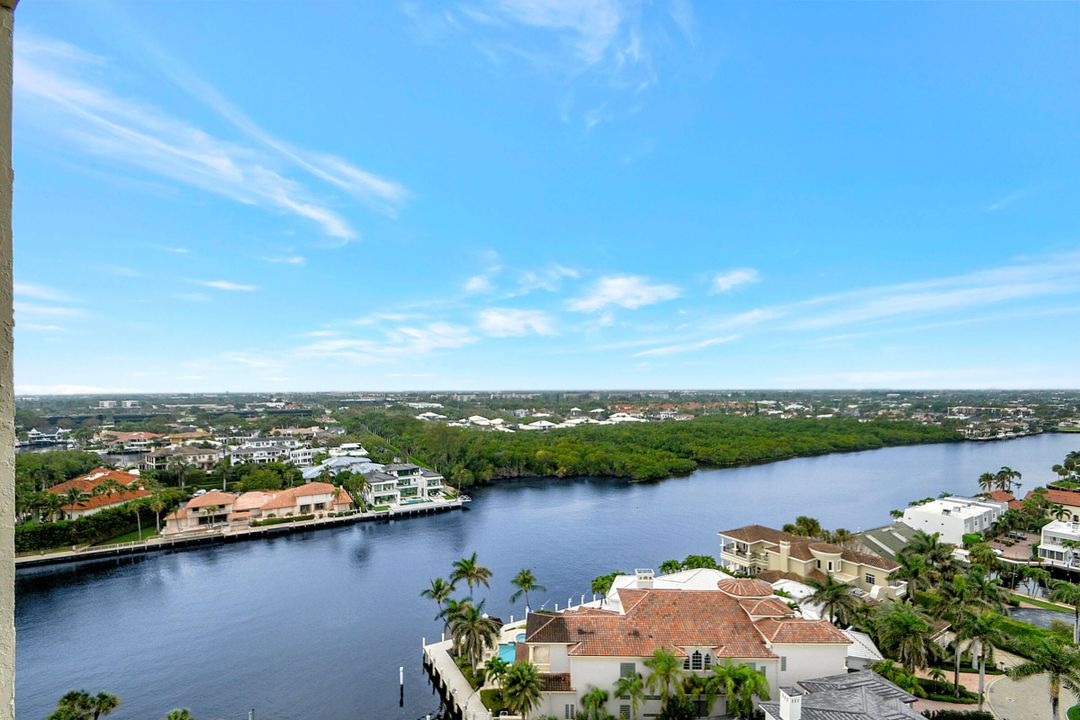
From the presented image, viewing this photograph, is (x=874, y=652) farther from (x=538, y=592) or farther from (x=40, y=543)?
(x=40, y=543)

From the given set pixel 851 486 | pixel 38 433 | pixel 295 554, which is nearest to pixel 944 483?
pixel 851 486

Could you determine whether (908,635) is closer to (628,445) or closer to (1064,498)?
(1064,498)

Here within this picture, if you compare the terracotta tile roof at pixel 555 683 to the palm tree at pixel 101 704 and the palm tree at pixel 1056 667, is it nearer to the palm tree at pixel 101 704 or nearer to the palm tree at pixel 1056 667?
the palm tree at pixel 101 704

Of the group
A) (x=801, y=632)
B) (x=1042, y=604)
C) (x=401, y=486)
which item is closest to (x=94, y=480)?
(x=401, y=486)

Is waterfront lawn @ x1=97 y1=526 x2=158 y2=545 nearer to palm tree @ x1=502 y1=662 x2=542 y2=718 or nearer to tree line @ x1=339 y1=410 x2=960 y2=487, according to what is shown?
tree line @ x1=339 y1=410 x2=960 y2=487

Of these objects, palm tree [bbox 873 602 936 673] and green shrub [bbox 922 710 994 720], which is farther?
palm tree [bbox 873 602 936 673]

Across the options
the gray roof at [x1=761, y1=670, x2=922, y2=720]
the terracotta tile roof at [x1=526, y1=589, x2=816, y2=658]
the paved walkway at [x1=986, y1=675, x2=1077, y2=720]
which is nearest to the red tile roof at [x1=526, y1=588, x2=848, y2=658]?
the terracotta tile roof at [x1=526, y1=589, x2=816, y2=658]
